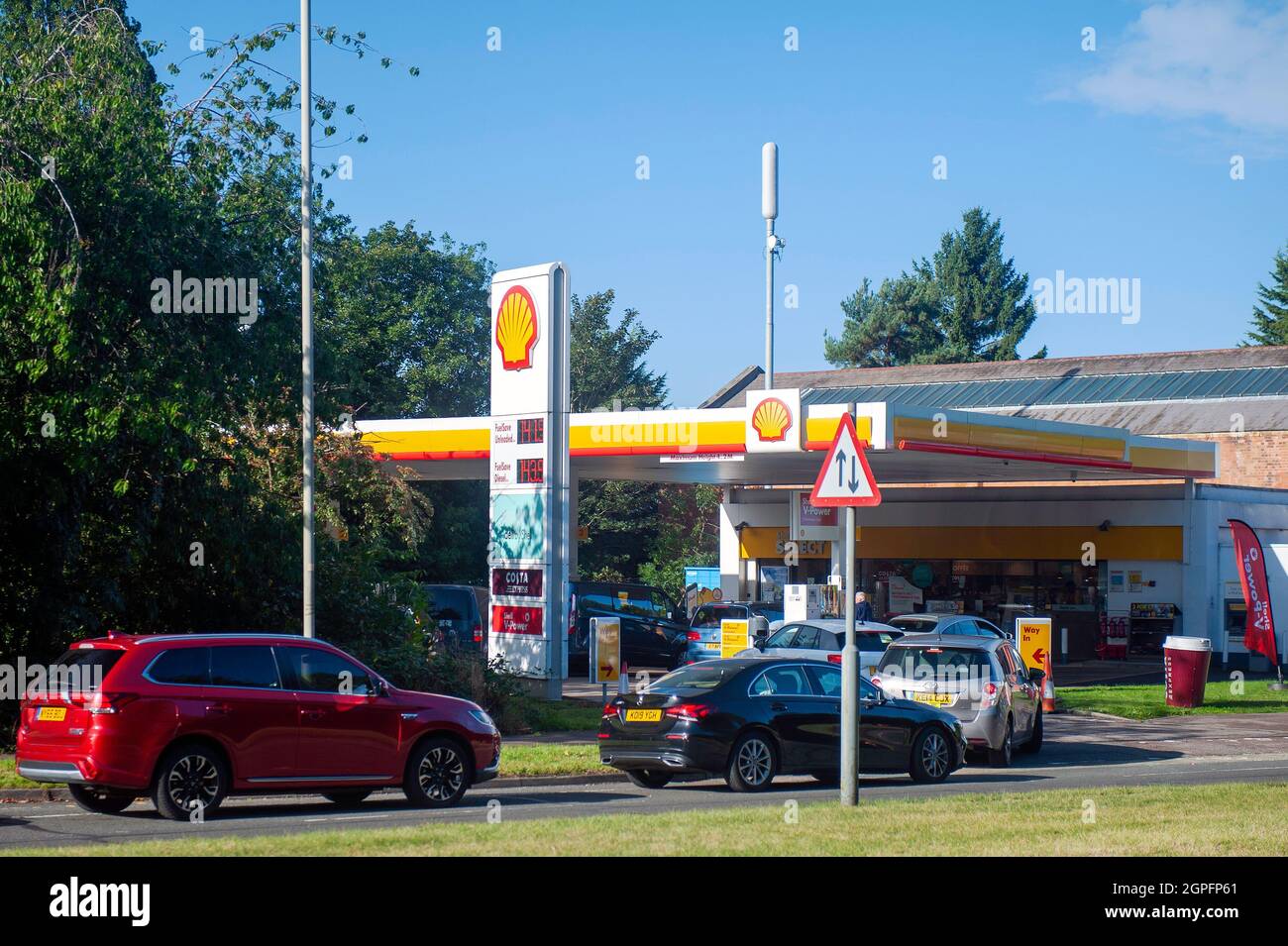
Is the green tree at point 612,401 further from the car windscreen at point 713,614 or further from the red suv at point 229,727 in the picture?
the red suv at point 229,727

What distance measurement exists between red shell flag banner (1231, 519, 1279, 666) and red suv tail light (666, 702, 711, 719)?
19328 mm

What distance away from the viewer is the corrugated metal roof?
157 feet

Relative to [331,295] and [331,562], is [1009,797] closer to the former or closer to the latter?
[331,562]

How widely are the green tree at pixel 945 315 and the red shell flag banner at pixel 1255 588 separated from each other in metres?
61.9

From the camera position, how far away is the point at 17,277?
1672 centimetres

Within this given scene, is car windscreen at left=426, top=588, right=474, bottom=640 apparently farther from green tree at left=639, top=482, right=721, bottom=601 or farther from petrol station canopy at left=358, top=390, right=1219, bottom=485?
green tree at left=639, top=482, right=721, bottom=601

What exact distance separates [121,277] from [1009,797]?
1156cm

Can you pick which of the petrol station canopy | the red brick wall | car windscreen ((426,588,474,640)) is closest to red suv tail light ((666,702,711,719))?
the petrol station canopy

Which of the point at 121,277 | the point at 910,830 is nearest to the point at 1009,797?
the point at 910,830

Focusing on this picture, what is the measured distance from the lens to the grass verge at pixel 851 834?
30.2ft

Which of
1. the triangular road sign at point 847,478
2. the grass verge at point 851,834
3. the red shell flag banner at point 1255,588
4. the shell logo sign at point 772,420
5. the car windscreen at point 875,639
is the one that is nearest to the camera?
the grass verge at point 851,834

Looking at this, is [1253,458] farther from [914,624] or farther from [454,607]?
[454,607]

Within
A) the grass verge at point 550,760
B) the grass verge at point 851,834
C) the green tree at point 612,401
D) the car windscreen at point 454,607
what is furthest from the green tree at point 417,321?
the grass verge at point 851,834
